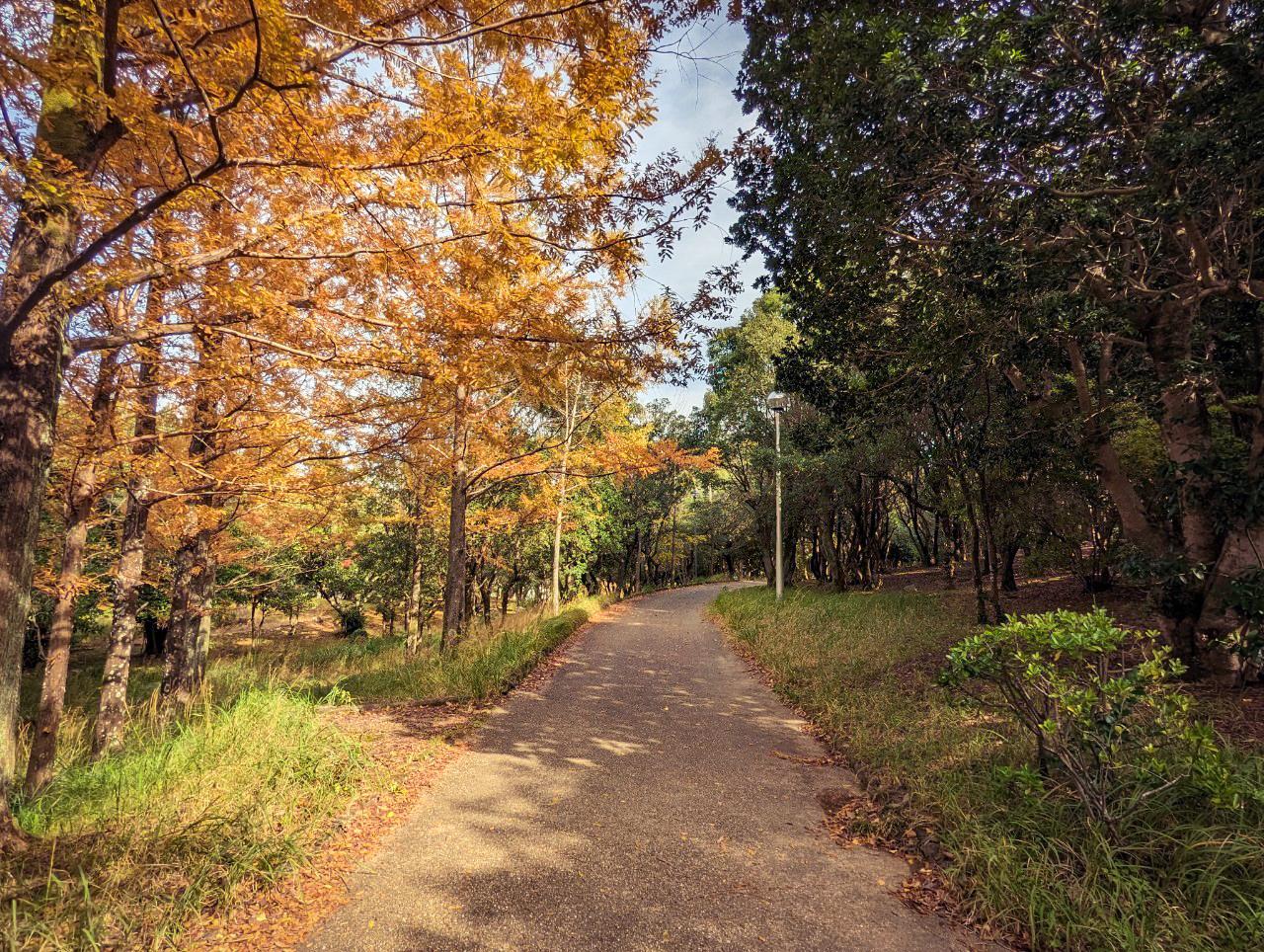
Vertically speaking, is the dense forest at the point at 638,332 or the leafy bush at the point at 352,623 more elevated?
the dense forest at the point at 638,332

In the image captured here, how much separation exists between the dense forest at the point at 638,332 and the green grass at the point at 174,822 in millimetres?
30

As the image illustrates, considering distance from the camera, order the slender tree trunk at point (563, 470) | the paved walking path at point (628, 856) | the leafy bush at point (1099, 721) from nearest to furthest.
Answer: the paved walking path at point (628, 856) → the leafy bush at point (1099, 721) → the slender tree trunk at point (563, 470)

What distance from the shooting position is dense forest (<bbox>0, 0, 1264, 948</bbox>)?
10.1 ft

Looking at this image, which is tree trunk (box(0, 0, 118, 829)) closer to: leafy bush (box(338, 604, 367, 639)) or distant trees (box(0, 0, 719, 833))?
distant trees (box(0, 0, 719, 833))

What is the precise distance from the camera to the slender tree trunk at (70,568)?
18.3 feet

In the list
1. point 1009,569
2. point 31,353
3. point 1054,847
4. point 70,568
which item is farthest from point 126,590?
point 1009,569

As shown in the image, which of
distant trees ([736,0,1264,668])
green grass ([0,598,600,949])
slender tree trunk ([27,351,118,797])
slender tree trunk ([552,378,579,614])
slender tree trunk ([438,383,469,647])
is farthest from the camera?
slender tree trunk ([552,378,579,614])

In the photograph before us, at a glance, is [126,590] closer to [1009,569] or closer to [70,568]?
[70,568]

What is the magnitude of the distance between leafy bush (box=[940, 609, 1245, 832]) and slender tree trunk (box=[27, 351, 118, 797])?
8.42 metres

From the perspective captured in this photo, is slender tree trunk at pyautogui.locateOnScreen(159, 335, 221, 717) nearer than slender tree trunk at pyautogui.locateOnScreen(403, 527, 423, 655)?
Yes

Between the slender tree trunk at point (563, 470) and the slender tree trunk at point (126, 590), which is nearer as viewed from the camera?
the slender tree trunk at point (126, 590)

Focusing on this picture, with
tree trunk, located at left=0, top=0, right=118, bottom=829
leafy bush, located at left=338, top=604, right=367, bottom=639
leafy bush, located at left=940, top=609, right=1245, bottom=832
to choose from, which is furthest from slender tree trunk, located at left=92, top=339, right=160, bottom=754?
leafy bush, located at left=338, top=604, right=367, bottom=639

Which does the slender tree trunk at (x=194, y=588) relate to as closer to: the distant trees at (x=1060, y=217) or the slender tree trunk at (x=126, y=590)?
the slender tree trunk at (x=126, y=590)

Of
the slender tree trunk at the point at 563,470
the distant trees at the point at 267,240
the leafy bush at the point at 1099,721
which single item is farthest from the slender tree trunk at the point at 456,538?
the leafy bush at the point at 1099,721
